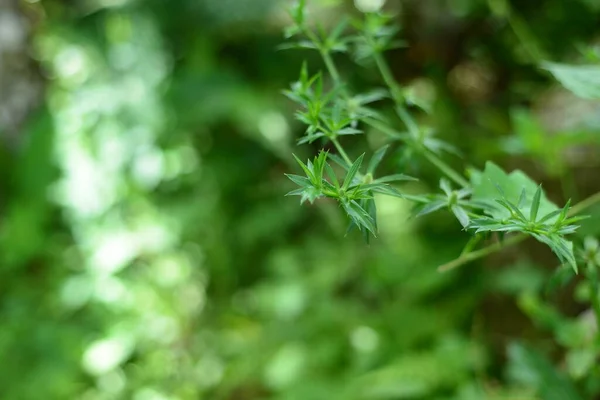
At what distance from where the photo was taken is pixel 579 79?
2.34 feet

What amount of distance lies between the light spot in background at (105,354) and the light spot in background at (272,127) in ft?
1.74

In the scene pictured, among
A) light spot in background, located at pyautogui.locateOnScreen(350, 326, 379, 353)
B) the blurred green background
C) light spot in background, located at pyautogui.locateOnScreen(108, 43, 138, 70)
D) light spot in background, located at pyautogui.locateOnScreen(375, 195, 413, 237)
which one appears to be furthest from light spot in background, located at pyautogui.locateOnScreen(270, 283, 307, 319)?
light spot in background, located at pyautogui.locateOnScreen(108, 43, 138, 70)

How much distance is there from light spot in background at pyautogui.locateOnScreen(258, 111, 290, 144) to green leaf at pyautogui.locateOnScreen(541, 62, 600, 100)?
0.76 m

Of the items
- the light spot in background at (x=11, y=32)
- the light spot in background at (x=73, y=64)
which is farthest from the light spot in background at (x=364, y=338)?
the light spot in background at (x=11, y=32)

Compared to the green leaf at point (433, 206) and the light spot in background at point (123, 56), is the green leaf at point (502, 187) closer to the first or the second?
the green leaf at point (433, 206)

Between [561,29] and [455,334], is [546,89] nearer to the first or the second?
[561,29]

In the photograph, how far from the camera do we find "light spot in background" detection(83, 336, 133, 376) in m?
1.31

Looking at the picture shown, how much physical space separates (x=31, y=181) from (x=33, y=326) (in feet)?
1.12

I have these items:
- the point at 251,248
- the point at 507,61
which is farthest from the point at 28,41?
the point at 507,61

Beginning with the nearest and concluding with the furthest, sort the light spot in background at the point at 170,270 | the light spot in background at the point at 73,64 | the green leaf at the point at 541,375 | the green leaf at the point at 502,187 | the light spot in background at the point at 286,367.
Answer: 1. the green leaf at the point at 502,187
2. the green leaf at the point at 541,375
3. the light spot in background at the point at 286,367
4. the light spot in background at the point at 170,270
5. the light spot in background at the point at 73,64

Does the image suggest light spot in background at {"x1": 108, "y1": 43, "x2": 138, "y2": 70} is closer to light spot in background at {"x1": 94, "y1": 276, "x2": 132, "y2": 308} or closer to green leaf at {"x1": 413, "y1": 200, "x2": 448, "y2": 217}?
light spot in background at {"x1": 94, "y1": 276, "x2": 132, "y2": 308}

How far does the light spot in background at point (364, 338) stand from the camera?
122 centimetres

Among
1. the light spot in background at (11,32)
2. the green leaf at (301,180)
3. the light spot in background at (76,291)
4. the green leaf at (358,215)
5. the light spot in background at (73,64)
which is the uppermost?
the light spot in background at (11,32)

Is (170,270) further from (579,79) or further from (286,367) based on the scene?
(579,79)
